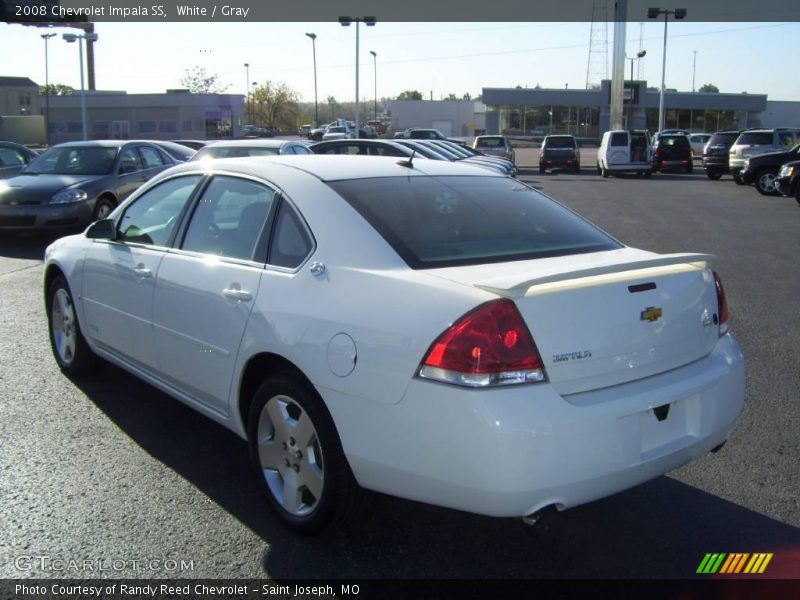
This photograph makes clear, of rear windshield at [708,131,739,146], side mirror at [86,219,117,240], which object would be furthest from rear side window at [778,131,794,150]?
side mirror at [86,219,117,240]

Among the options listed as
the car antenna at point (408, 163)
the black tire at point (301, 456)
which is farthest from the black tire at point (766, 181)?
the black tire at point (301, 456)

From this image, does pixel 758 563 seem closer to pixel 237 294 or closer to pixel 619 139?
pixel 237 294

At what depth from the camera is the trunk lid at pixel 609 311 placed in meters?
2.86

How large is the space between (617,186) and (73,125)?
52462 mm

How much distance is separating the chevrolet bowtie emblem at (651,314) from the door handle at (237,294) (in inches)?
66.8

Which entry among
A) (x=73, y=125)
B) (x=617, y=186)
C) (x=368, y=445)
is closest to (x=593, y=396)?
(x=368, y=445)

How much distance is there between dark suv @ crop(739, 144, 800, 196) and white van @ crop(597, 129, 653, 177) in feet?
32.5

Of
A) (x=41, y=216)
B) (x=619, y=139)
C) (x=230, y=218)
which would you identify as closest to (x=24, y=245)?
(x=41, y=216)

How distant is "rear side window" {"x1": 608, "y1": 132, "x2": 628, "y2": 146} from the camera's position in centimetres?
3275

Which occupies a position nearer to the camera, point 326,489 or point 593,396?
point 593,396

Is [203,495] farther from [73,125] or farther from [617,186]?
[73,125]

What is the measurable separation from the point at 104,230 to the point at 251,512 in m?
2.28

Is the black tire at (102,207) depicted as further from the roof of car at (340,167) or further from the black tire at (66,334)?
the roof of car at (340,167)

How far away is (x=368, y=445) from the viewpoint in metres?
2.98
